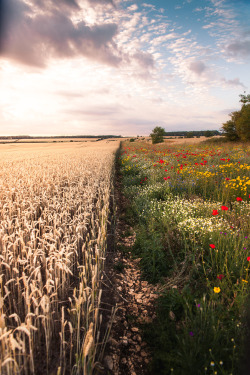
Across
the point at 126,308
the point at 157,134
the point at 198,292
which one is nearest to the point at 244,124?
Answer: the point at 198,292

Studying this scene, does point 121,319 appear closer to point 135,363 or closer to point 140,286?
point 135,363

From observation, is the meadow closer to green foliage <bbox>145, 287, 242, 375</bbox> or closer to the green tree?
green foliage <bbox>145, 287, 242, 375</bbox>

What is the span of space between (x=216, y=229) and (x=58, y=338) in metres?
2.98

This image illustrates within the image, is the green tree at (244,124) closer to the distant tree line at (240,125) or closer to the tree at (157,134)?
the distant tree line at (240,125)

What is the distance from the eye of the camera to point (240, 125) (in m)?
28.4

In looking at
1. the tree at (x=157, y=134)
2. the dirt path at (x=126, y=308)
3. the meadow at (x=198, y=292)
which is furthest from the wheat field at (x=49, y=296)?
the tree at (x=157, y=134)

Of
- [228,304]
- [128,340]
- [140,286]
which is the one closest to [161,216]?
[140,286]

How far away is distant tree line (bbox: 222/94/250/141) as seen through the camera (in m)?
27.8

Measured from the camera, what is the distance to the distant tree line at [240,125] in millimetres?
27844

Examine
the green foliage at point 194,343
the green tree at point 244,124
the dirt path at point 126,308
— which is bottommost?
the dirt path at point 126,308

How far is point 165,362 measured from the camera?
2199 millimetres

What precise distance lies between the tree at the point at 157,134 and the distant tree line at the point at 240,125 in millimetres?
34431

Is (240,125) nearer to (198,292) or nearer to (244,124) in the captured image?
(244,124)

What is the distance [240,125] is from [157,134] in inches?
1603
